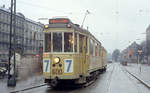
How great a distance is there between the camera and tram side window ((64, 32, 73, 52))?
12633mm

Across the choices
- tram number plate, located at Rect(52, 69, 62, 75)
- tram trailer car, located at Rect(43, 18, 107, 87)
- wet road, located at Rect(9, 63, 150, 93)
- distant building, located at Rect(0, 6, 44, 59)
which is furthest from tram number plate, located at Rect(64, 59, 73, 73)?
distant building, located at Rect(0, 6, 44, 59)

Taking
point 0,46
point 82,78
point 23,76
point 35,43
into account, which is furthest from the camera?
point 35,43

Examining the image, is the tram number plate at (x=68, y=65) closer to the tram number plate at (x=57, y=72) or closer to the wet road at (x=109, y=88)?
the tram number plate at (x=57, y=72)

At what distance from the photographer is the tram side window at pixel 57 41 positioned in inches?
500

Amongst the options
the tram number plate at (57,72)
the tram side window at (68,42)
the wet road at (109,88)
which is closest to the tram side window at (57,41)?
the tram side window at (68,42)

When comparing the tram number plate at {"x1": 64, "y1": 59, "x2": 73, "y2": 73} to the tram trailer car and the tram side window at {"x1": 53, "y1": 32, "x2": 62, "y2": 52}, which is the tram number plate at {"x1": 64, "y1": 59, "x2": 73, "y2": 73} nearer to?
the tram trailer car

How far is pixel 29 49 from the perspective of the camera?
69.9m

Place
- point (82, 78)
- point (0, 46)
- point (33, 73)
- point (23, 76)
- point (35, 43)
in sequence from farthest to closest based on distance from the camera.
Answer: point (35, 43) < point (0, 46) < point (33, 73) < point (23, 76) < point (82, 78)

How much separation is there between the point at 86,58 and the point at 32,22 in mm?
59017

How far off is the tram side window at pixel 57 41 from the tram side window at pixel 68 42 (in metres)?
0.28

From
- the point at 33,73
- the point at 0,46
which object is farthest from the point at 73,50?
the point at 0,46

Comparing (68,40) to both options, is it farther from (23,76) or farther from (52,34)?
(23,76)

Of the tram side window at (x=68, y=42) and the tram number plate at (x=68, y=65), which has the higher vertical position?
the tram side window at (x=68, y=42)

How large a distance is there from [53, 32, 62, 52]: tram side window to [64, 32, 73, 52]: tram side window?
0.92ft
